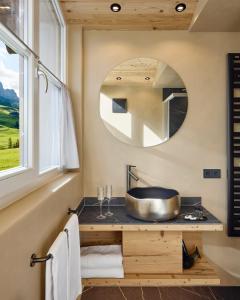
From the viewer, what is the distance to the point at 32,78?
4.79 ft

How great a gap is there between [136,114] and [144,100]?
0.51 feet

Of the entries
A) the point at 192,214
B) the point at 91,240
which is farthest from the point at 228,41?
the point at 91,240

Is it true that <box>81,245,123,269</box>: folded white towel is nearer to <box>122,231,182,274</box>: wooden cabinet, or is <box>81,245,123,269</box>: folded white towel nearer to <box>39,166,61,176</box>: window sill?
<box>122,231,182,274</box>: wooden cabinet

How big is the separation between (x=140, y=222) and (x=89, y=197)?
71cm

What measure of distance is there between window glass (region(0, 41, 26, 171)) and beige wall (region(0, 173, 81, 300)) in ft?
0.73

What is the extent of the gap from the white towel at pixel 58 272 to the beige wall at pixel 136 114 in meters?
1.33

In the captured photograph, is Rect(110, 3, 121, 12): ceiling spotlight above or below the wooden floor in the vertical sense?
above

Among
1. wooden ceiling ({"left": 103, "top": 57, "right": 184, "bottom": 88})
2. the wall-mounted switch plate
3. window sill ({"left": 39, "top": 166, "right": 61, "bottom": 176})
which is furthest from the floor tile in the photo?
wooden ceiling ({"left": 103, "top": 57, "right": 184, "bottom": 88})

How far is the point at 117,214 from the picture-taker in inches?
87.0

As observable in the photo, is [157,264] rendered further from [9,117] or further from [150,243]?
[9,117]

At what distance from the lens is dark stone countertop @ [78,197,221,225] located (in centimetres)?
198

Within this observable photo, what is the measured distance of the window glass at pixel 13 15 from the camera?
47.6 inches

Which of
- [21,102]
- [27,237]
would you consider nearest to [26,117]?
[21,102]

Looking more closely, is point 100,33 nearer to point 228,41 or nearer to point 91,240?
point 228,41
